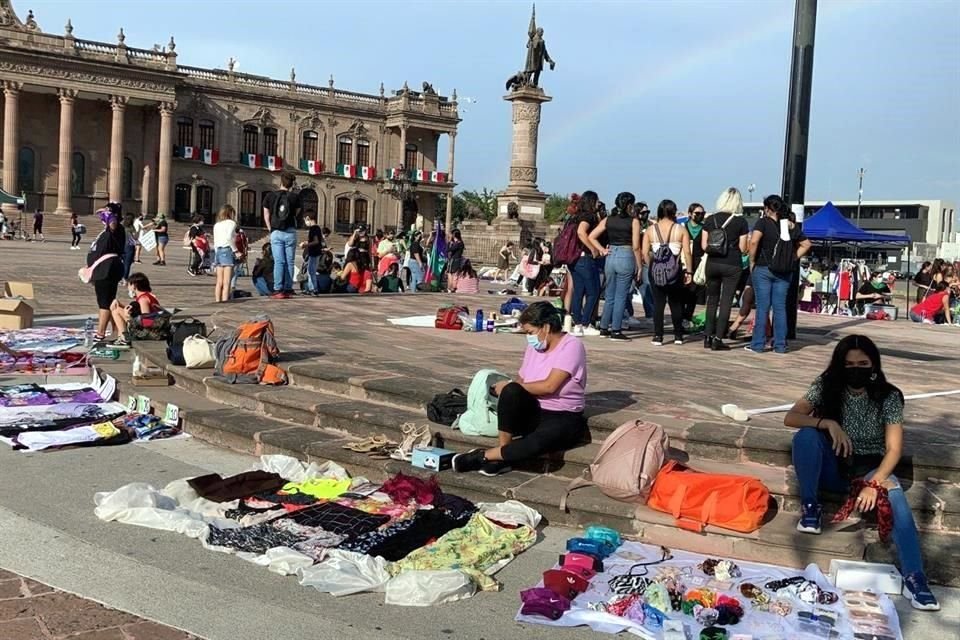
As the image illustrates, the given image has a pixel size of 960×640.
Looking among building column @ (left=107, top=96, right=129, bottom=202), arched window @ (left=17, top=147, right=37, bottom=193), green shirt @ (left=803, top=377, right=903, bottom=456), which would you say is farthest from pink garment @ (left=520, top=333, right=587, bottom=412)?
arched window @ (left=17, top=147, right=37, bottom=193)

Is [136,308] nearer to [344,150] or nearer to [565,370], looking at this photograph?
[565,370]

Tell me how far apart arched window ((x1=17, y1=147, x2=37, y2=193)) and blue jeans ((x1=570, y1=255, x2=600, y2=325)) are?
4873 centimetres

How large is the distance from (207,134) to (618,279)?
53773 millimetres

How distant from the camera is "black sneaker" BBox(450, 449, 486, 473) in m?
5.57

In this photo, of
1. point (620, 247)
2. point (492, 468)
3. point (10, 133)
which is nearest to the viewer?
point (492, 468)

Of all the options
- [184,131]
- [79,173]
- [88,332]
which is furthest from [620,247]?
[184,131]

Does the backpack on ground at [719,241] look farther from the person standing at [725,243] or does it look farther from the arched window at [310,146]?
the arched window at [310,146]

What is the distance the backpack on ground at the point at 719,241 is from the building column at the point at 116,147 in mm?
49482

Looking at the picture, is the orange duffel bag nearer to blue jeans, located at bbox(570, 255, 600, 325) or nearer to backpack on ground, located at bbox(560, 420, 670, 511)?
backpack on ground, located at bbox(560, 420, 670, 511)

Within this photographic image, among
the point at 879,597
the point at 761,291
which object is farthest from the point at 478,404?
the point at 761,291

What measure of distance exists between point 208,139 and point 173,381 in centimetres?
5433

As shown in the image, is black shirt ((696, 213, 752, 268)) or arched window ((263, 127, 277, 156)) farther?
arched window ((263, 127, 277, 156))

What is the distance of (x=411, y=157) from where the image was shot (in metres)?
67.5

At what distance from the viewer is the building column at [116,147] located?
5272 centimetres
